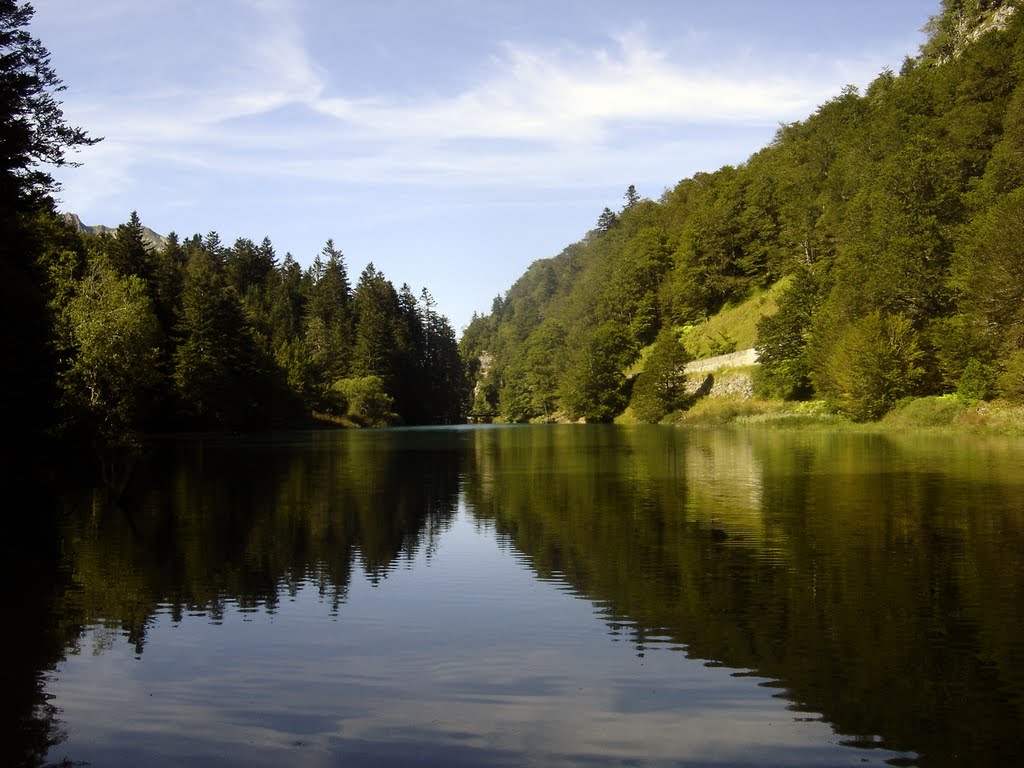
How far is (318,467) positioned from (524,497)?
58.2ft

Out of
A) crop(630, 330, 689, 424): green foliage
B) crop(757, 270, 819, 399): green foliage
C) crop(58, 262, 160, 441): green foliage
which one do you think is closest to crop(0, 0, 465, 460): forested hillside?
crop(58, 262, 160, 441): green foliage

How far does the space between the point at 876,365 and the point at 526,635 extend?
62.4 meters

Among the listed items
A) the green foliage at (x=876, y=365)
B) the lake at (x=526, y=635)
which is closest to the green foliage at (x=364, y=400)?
the green foliage at (x=876, y=365)

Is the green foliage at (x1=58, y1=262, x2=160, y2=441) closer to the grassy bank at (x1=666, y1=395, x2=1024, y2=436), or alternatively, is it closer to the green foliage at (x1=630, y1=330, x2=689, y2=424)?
the grassy bank at (x1=666, y1=395, x2=1024, y2=436)

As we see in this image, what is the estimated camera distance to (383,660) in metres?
10.3

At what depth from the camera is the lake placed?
769 cm

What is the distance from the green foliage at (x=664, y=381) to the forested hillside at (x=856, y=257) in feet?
0.88

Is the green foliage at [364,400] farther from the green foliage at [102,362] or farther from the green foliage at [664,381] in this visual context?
the green foliage at [102,362]

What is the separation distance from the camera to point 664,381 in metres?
108

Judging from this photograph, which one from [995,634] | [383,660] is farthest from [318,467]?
[995,634]

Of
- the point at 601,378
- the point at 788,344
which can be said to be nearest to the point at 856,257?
the point at 788,344

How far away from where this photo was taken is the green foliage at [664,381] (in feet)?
352

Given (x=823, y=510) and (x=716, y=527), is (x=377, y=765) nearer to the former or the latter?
(x=716, y=527)

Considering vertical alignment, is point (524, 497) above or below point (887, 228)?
below
